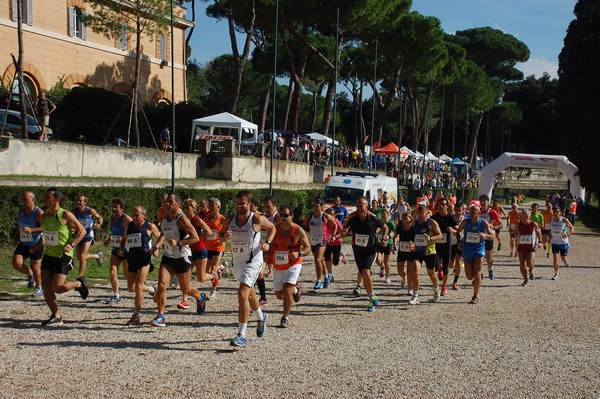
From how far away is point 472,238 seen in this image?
13.2 metres

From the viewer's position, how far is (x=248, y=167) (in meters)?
32.2

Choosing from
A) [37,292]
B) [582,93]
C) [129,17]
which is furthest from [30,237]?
[582,93]

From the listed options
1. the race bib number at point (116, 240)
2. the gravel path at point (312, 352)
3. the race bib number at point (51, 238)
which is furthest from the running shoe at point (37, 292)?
the race bib number at point (51, 238)

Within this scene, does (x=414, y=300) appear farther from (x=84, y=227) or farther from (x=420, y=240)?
(x=84, y=227)

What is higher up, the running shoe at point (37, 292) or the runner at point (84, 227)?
the runner at point (84, 227)

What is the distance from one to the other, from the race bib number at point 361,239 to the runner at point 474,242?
246 centimetres

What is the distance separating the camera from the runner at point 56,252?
30.7 ft

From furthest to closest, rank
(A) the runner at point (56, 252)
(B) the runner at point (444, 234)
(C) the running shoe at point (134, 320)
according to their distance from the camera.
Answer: (B) the runner at point (444, 234), (C) the running shoe at point (134, 320), (A) the runner at point (56, 252)

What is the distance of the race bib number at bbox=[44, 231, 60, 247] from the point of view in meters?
9.44

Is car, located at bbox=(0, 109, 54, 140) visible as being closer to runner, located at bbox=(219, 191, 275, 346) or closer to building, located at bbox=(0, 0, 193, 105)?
building, located at bbox=(0, 0, 193, 105)

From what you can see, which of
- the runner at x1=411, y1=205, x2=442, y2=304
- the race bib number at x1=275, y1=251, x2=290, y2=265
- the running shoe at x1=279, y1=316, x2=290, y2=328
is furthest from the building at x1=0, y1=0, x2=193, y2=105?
the running shoe at x1=279, y1=316, x2=290, y2=328

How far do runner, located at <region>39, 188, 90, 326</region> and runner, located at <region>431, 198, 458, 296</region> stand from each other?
22.4ft

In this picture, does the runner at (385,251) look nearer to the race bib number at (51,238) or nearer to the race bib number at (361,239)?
the race bib number at (361,239)

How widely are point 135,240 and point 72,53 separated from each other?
29.2 m
